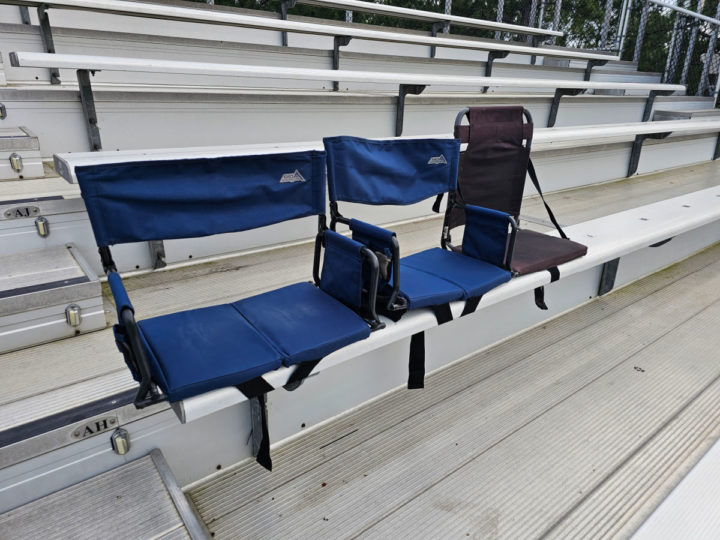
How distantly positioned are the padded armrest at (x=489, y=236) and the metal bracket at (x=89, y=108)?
4.61 feet

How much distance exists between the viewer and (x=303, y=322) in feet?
3.53

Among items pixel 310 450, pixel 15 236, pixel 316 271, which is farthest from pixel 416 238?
pixel 15 236

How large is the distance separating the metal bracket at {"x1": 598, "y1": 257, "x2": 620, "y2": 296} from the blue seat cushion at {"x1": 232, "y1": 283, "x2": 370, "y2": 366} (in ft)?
5.02

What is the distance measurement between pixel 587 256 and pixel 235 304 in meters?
1.27

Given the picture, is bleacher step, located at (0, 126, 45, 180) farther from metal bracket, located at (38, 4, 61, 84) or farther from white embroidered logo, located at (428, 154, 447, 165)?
white embroidered logo, located at (428, 154, 447, 165)

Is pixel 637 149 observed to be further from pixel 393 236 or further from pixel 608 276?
pixel 393 236

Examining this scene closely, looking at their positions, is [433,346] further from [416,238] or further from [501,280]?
[416,238]

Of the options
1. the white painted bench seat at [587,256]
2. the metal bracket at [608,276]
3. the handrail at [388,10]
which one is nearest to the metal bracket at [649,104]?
the handrail at [388,10]

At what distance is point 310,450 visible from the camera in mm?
1277

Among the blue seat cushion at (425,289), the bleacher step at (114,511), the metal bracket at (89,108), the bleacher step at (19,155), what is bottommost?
the bleacher step at (114,511)

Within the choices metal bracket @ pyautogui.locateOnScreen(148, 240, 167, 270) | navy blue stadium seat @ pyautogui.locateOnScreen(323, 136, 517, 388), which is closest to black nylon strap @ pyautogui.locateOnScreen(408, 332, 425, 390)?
navy blue stadium seat @ pyautogui.locateOnScreen(323, 136, 517, 388)

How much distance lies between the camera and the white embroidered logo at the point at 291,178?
122 cm

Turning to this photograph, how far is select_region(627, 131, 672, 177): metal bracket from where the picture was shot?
11.8 feet

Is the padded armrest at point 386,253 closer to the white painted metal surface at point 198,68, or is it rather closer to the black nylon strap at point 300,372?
the black nylon strap at point 300,372
